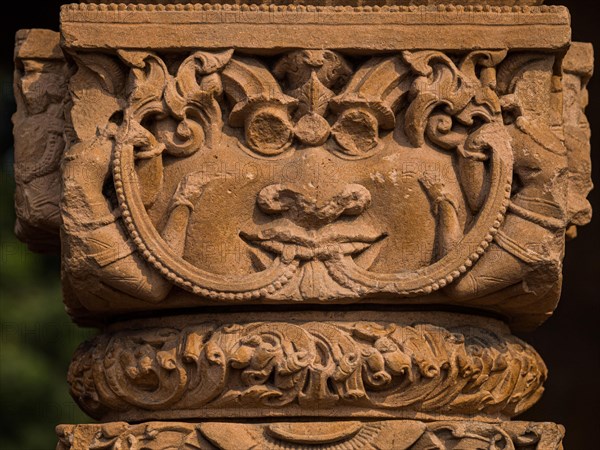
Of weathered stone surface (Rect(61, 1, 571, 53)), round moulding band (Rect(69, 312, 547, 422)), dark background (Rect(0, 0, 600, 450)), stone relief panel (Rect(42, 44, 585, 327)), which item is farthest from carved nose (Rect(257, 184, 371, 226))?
dark background (Rect(0, 0, 600, 450))

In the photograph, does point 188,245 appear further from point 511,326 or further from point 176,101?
point 511,326

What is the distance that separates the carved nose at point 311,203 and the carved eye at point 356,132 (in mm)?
115

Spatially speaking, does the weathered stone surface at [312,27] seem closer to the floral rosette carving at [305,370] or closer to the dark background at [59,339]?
the floral rosette carving at [305,370]

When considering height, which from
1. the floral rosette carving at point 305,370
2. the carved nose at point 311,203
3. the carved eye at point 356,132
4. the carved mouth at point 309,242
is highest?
the carved eye at point 356,132

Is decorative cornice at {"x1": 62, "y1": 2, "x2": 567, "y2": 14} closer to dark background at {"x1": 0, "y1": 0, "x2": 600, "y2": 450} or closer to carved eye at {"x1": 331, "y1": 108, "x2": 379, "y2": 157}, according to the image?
Result: carved eye at {"x1": 331, "y1": 108, "x2": 379, "y2": 157}

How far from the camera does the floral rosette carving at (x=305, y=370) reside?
4.83 meters

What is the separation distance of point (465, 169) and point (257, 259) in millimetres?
609

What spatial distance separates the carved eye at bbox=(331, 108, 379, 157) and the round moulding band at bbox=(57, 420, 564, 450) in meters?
0.73

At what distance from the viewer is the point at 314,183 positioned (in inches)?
192

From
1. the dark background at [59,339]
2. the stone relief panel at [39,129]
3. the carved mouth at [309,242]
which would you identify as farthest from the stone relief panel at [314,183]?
the dark background at [59,339]

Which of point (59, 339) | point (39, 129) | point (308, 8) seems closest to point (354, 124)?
point (308, 8)

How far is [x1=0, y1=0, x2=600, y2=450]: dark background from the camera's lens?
923 centimetres

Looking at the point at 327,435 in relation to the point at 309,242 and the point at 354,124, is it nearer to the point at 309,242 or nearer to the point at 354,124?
the point at 309,242

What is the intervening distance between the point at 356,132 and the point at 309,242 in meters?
0.33
